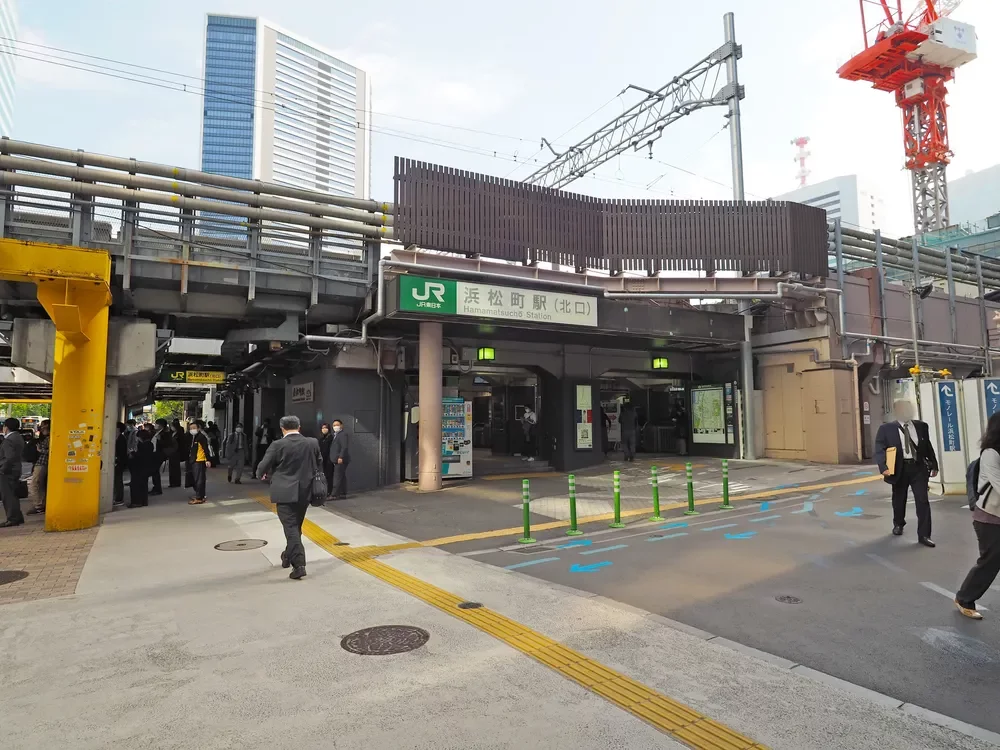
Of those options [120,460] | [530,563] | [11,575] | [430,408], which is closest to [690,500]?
[530,563]

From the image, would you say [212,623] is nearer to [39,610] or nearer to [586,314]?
[39,610]

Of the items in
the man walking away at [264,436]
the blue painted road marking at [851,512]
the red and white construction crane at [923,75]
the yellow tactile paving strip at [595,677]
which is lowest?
the yellow tactile paving strip at [595,677]

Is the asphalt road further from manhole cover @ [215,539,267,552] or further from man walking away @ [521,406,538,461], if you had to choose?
man walking away @ [521,406,538,461]

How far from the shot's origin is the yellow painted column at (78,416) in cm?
985

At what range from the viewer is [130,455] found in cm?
1303

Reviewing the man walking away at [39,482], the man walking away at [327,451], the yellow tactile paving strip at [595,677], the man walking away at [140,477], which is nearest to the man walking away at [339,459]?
the man walking away at [327,451]

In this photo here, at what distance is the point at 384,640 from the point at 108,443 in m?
9.96

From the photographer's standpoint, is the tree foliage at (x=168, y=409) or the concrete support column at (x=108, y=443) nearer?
the concrete support column at (x=108, y=443)

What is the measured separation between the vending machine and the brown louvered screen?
168 inches

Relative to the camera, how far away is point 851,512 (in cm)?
998

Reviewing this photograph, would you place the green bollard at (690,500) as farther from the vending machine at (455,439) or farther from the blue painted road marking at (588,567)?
the vending machine at (455,439)

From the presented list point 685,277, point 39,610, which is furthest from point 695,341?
point 39,610

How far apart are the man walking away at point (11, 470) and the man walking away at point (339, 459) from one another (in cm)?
554

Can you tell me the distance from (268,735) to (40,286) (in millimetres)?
9286
